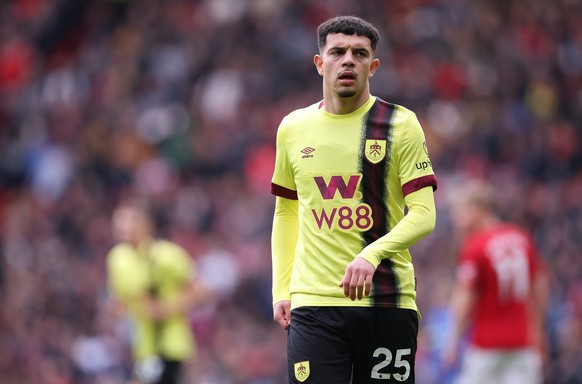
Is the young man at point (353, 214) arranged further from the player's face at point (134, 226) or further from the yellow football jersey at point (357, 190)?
the player's face at point (134, 226)

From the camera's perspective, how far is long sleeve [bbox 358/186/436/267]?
595 centimetres

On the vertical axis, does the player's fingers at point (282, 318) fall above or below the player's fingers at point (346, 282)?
below

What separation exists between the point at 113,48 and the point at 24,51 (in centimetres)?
158

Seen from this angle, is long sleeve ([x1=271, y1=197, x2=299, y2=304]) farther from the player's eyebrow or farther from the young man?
the player's eyebrow

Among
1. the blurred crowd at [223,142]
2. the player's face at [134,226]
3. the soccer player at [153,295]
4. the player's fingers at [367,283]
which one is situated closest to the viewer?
the player's fingers at [367,283]

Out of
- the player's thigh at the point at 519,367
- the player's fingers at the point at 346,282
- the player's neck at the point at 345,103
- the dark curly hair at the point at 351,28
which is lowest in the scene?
the player's thigh at the point at 519,367

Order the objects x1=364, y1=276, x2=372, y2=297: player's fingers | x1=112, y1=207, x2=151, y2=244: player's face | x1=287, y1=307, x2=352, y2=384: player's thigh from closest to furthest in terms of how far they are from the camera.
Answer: x1=364, y1=276, x2=372, y2=297: player's fingers, x1=287, y1=307, x2=352, y2=384: player's thigh, x1=112, y1=207, x2=151, y2=244: player's face

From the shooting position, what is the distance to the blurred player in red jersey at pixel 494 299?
1082 cm

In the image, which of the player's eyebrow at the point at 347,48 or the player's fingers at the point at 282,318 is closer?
the player's eyebrow at the point at 347,48

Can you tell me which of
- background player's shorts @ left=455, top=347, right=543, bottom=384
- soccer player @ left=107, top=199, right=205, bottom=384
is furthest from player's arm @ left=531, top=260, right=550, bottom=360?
soccer player @ left=107, top=199, right=205, bottom=384

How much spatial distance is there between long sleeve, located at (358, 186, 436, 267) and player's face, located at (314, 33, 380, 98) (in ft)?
1.98

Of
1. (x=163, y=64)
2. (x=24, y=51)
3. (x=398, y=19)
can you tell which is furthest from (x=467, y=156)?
(x=24, y=51)

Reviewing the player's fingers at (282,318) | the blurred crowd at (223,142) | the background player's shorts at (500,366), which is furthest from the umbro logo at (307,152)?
the blurred crowd at (223,142)

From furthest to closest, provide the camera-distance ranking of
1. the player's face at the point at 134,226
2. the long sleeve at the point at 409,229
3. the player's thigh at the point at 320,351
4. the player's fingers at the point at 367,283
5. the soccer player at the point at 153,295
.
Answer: the player's face at the point at 134,226 < the soccer player at the point at 153,295 < the player's thigh at the point at 320,351 < the long sleeve at the point at 409,229 < the player's fingers at the point at 367,283
